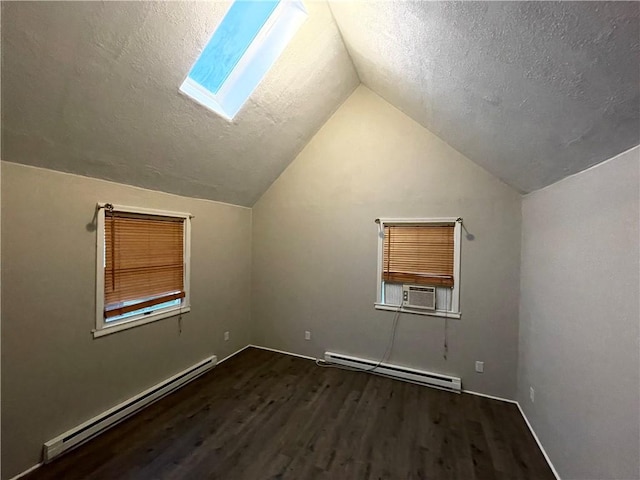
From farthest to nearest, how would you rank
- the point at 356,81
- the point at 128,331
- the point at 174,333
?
the point at 356,81 → the point at 174,333 → the point at 128,331

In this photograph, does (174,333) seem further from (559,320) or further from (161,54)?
(559,320)

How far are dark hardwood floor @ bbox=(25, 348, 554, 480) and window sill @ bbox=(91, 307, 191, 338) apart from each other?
82 cm

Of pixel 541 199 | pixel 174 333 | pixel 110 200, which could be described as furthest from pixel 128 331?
pixel 541 199

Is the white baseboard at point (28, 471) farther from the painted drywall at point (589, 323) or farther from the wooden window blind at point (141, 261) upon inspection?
the painted drywall at point (589, 323)

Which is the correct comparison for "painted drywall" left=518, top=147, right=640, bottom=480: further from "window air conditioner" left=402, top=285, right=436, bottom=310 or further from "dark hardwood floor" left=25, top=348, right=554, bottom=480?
"window air conditioner" left=402, top=285, right=436, bottom=310

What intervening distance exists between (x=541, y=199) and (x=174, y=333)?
12.6ft

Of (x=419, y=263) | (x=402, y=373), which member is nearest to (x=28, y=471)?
(x=402, y=373)

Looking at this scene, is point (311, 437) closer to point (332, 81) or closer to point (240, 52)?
point (240, 52)

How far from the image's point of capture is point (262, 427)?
234 centimetres

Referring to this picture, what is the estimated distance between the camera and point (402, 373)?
10.3 feet

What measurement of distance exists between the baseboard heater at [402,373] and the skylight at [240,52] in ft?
10.1

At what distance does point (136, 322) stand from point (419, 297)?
9.77 ft

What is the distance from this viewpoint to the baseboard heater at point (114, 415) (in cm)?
196

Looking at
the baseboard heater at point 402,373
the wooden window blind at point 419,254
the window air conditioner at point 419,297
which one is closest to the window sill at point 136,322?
the baseboard heater at point 402,373
